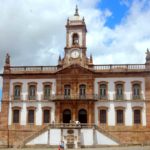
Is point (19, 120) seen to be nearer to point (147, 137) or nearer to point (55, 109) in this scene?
point (55, 109)

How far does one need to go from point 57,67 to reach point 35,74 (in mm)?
3057

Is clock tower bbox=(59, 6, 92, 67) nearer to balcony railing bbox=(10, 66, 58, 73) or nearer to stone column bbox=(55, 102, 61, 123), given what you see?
balcony railing bbox=(10, 66, 58, 73)

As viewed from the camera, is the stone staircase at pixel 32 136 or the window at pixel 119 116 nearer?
the stone staircase at pixel 32 136

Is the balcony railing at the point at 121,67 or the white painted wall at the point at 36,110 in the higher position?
the balcony railing at the point at 121,67

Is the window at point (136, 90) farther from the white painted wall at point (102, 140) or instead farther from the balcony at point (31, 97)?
the balcony at point (31, 97)

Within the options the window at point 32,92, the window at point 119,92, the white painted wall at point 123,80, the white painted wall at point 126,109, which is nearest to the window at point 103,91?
the white painted wall at point 123,80

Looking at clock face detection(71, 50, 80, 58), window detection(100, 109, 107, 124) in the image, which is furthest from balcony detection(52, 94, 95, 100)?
clock face detection(71, 50, 80, 58)

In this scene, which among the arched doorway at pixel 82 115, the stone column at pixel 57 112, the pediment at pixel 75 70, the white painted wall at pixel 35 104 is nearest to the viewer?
the stone column at pixel 57 112

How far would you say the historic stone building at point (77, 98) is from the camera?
5047cm

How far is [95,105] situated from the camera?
51.2 metres

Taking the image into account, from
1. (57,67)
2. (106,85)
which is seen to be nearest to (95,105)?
(106,85)

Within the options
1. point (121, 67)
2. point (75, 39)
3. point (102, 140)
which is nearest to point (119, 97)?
point (121, 67)

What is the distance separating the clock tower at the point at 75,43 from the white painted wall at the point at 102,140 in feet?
32.2

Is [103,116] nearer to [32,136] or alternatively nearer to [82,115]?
[82,115]
